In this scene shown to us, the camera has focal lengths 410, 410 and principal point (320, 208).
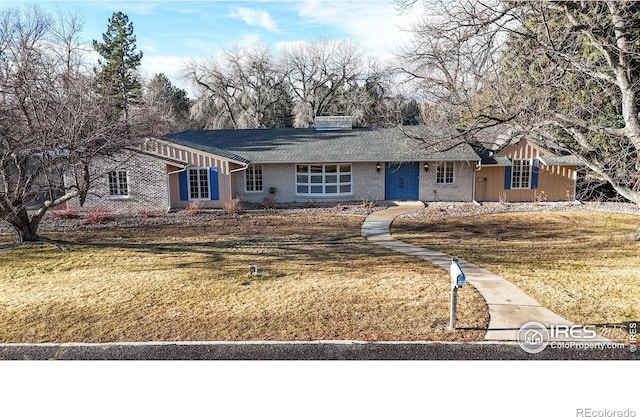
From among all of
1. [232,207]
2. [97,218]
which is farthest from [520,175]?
[97,218]

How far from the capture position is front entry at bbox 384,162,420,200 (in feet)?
68.1

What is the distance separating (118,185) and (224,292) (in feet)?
46.2

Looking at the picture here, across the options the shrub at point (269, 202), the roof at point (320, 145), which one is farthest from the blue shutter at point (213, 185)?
the shrub at point (269, 202)

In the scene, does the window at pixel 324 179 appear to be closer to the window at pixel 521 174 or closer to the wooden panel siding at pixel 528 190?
the wooden panel siding at pixel 528 190

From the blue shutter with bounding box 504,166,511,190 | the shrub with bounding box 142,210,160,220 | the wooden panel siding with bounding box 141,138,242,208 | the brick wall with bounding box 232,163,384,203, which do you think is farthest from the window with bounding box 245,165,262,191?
the blue shutter with bounding box 504,166,511,190

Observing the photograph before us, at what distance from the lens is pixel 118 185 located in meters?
19.6

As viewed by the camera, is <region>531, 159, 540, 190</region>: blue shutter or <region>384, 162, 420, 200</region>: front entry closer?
<region>531, 159, 540, 190</region>: blue shutter

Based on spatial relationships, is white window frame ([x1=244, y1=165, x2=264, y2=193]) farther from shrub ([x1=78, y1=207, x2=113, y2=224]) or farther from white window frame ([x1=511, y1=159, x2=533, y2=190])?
white window frame ([x1=511, y1=159, x2=533, y2=190])

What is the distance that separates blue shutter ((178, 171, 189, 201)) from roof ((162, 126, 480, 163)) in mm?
1454

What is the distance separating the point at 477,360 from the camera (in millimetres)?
5281

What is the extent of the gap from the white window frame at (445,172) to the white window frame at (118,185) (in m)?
15.2

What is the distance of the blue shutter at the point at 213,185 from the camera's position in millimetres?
19244

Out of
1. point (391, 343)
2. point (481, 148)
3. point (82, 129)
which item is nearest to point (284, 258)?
point (391, 343)

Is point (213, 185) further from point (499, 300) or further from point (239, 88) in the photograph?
point (239, 88)
